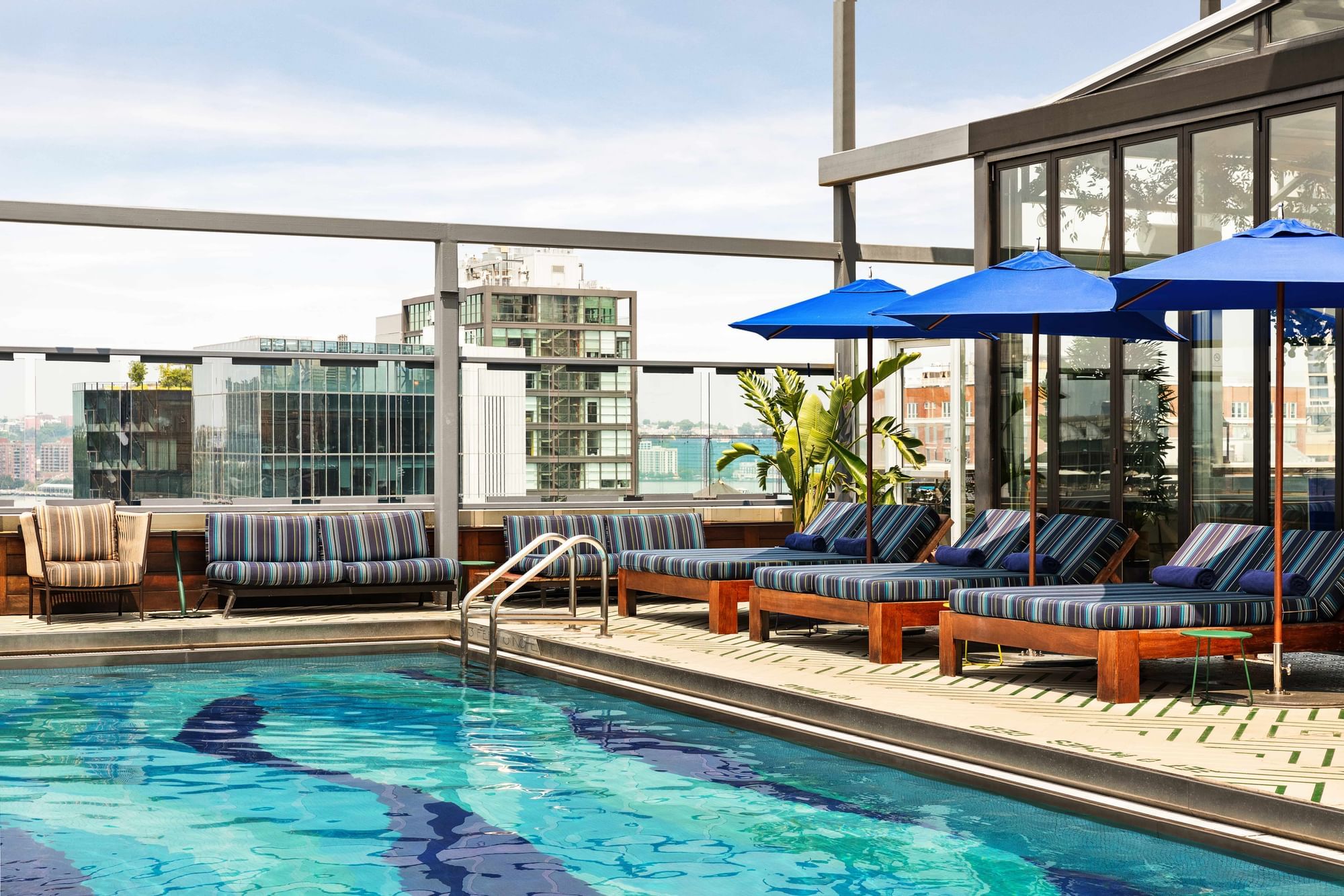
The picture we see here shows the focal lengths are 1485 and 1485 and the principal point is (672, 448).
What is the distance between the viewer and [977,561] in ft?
31.5

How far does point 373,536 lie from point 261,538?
0.87 metres

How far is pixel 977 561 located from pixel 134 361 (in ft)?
21.6

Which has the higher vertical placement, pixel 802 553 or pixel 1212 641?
pixel 802 553

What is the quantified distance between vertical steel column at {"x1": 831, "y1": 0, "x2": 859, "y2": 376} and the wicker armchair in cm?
638

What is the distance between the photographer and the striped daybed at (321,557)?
1121 centimetres

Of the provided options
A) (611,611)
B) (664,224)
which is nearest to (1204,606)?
(611,611)

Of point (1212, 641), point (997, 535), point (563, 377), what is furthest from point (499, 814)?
point (563, 377)

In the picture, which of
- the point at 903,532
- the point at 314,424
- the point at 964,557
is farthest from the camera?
the point at 314,424

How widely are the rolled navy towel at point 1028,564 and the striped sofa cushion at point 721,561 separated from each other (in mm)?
1514

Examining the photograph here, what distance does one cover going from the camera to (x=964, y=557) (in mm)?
9594

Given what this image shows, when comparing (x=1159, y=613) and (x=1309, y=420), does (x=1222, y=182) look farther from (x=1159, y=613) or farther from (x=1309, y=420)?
(x=1159, y=613)

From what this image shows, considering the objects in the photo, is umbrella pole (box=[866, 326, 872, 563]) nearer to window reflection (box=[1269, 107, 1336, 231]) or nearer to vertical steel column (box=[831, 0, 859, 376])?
window reflection (box=[1269, 107, 1336, 231])

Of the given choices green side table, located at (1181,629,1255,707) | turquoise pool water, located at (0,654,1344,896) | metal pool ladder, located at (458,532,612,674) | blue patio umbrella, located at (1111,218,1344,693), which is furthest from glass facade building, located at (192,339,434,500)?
green side table, located at (1181,629,1255,707)

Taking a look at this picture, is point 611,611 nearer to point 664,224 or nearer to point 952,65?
point 952,65
